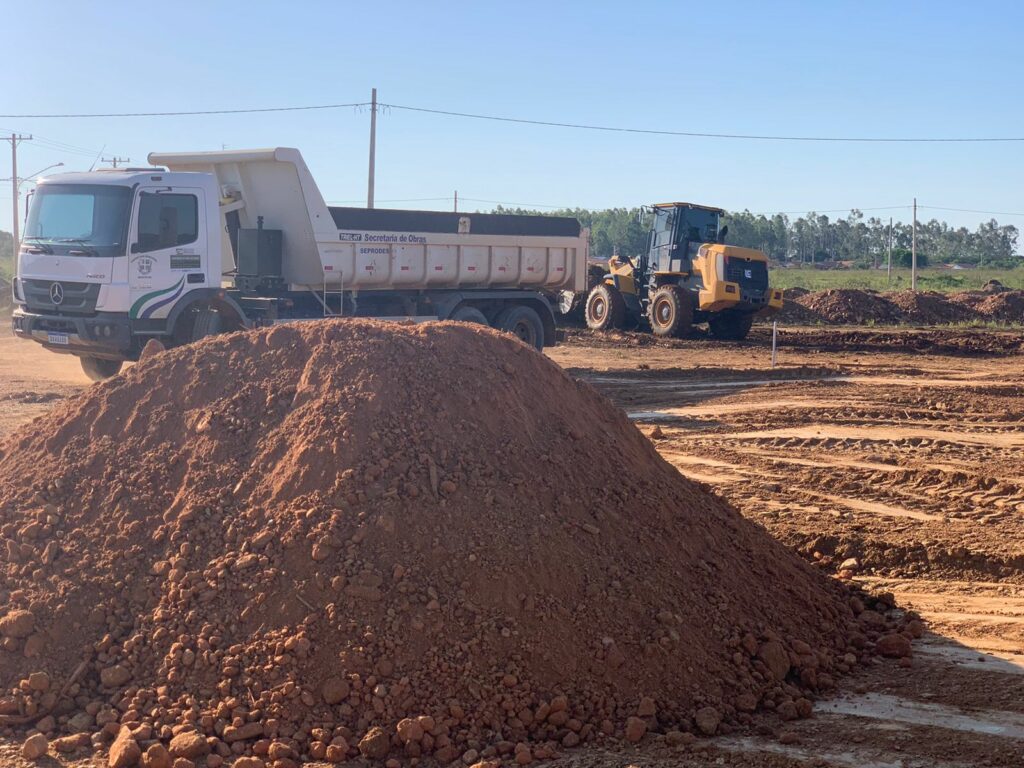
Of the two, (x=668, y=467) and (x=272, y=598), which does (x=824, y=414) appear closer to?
(x=668, y=467)

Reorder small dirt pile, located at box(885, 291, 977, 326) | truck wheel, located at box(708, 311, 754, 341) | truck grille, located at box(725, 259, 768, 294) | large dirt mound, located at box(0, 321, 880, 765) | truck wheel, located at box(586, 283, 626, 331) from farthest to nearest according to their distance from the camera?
small dirt pile, located at box(885, 291, 977, 326) < truck wheel, located at box(586, 283, 626, 331) < truck wheel, located at box(708, 311, 754, 341) < truck grille, located at box(725, 259, 768, 294) < large dirt mound, located at box(0, 321, 880, 765)

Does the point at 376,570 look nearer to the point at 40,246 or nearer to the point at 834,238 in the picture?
the point at 40,246

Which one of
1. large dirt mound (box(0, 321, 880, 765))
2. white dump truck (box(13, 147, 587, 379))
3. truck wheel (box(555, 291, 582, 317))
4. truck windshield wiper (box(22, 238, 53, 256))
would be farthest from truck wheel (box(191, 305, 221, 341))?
truck wheel (box(555, 291, 582, 317))

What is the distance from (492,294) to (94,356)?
5.82m

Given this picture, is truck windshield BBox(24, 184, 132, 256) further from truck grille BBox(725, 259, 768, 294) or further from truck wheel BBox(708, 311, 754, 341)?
truck wheel BBox(708, 311, 754, 341)

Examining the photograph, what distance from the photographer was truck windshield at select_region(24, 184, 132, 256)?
40.0 ft

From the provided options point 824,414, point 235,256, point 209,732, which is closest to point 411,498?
point 209,732

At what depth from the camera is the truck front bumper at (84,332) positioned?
1232 centimetres

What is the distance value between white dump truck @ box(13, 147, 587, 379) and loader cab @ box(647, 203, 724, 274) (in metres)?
5.30

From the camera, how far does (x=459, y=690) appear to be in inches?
183

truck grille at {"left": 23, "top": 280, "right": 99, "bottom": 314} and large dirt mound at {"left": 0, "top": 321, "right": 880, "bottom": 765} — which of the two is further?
truck grille at {"left": 23, "top": 280, "right": 99, "bottom": 314}

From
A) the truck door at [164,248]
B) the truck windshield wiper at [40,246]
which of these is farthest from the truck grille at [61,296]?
the truck door at [164,248]

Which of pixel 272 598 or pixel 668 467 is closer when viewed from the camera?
pixel 272 598

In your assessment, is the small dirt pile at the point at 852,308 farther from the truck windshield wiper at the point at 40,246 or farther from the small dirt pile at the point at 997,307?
the truck windshield wiper at the point at 40,246
